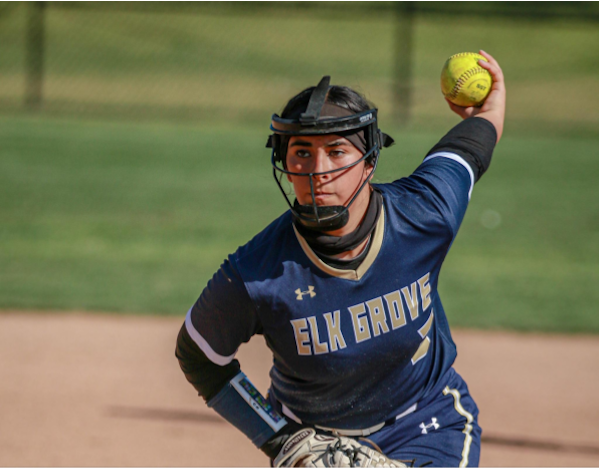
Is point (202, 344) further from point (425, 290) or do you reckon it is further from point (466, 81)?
point (466, 81)

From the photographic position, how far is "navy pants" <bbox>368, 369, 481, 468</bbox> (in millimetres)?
2990

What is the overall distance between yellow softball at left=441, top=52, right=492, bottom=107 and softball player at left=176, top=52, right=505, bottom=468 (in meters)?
0.51

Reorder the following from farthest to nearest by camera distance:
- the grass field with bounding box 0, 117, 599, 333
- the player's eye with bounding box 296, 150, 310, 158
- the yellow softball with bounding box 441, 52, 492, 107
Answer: the grass field with bounding box 0, 117, 599, 333, the yellow softball with bounding box 441, 52, 492, 107, the player's eye with bounding box 296, 150, 310, 158

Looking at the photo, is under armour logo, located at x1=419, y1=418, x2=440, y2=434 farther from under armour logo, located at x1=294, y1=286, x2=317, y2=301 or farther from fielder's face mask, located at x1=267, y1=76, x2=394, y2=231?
fielder's face mask, located at x1=267, y1=76, x2=394, y2=231

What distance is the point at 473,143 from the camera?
3.33m

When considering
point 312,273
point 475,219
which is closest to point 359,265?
point 312,273

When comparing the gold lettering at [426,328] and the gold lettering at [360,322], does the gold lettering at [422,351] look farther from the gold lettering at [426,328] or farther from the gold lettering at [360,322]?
the gold lettering at [360,322]

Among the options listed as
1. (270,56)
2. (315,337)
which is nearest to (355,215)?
(315,337)

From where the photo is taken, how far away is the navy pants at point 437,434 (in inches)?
118

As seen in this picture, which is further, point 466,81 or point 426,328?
point 466,81

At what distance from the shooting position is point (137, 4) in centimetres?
2052

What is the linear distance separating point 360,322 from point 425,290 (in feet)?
1.09

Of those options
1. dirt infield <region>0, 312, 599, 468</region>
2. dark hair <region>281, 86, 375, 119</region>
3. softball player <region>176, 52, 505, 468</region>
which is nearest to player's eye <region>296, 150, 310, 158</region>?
softball player <region>176, 52, 505, 468</region>

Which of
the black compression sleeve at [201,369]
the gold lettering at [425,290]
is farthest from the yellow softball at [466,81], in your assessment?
the black compression sleeve at [201,369]
